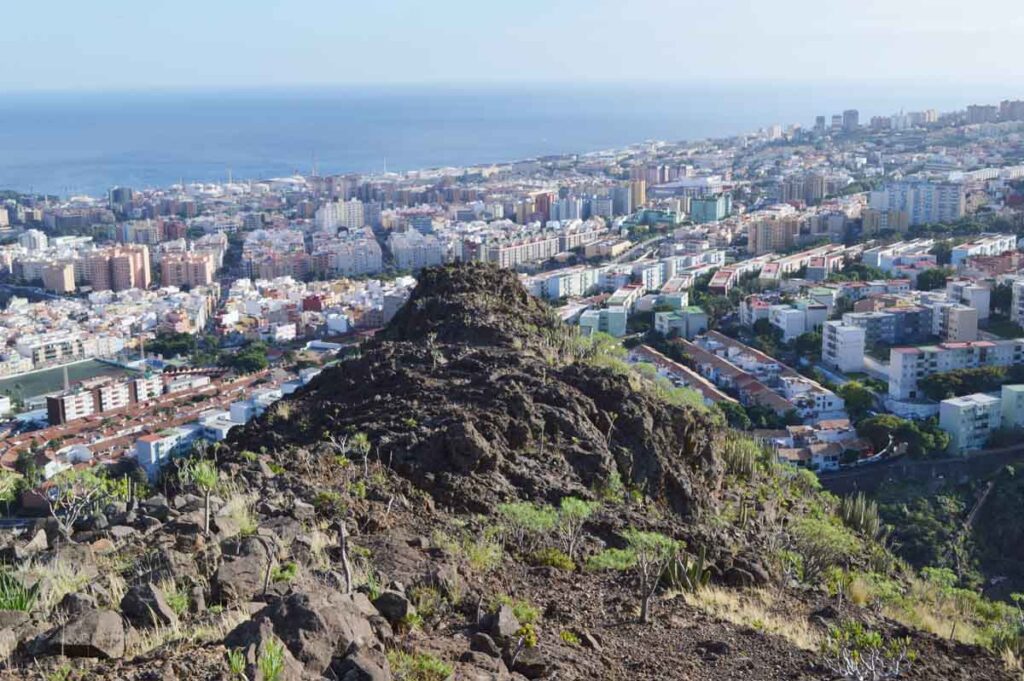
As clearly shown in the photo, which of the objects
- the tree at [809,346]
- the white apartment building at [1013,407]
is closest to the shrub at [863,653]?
the white apartment building at [1013,407]

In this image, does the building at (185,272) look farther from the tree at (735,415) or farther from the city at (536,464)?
the tree at (735,415)

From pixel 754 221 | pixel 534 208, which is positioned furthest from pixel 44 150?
pixel 754 221

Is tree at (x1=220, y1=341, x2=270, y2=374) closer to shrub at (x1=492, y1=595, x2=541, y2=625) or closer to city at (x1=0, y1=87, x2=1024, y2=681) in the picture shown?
city at (x1=0, y1=87, x2=1024, y2=681)

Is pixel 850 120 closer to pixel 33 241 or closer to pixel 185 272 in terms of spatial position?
pixel 185 272

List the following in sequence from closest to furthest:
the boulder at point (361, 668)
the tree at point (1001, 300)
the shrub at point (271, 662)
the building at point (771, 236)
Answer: the shrub at point (271, 662) < the boulder at point (361, 668) < the tree at point (1001, 300) < the building at point (771, 236)

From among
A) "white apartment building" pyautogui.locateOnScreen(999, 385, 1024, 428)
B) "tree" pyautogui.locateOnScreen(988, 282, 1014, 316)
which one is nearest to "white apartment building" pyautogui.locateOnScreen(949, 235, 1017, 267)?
"tree" pyautogui.locateOnScreen(988, 282, 1014, 316)

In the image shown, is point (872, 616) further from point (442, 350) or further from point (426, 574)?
point (442, 350)
